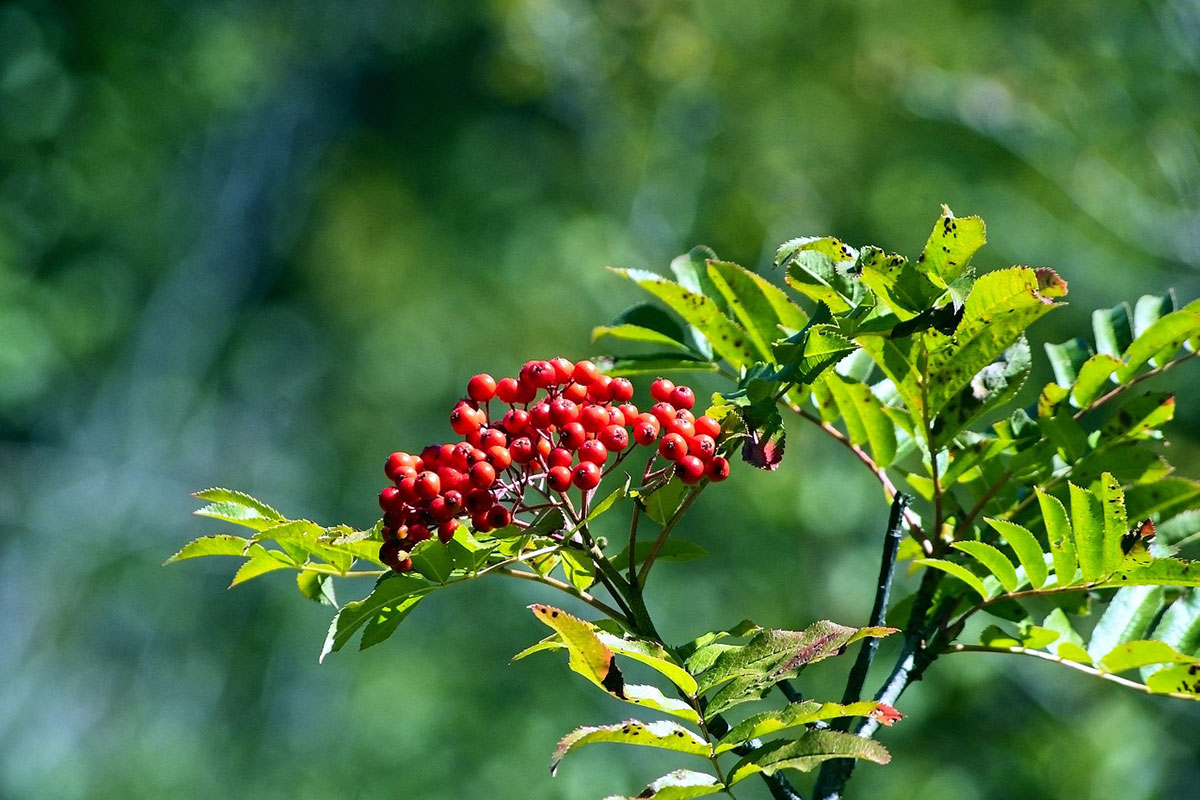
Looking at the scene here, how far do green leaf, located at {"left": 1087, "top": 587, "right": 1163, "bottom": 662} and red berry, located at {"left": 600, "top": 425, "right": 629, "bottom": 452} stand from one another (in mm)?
528

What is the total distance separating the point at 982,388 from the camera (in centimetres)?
112

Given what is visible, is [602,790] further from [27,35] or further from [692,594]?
[27,35]

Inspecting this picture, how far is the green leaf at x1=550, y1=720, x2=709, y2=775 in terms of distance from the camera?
85 cm

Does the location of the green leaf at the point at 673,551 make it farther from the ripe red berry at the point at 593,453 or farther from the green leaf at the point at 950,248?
the green leaf at the point at 950,248

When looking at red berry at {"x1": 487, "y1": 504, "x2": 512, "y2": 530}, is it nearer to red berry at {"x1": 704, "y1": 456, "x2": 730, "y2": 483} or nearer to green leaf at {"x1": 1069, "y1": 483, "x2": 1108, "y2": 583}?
red berry at {"x1": 704, "y1": 456, "x2": 730, "y2": 483}

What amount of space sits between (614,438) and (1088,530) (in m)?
0.42

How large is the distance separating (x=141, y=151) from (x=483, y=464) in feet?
40.3

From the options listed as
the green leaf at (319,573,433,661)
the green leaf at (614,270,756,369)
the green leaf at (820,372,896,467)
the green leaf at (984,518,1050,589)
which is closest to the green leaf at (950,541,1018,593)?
the green leaf at (984,518,1050,589)

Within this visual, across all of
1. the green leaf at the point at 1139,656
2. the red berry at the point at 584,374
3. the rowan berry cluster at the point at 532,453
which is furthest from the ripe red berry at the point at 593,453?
the green leaf at the point at 1139,656

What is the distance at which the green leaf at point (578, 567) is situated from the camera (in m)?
1.03

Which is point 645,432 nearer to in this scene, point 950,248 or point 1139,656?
point 950,248

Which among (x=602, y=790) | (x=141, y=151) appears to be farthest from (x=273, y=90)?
(x=602, y=790)

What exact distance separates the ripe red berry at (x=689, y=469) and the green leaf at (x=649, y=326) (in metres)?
0.35

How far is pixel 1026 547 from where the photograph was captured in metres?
1.03
